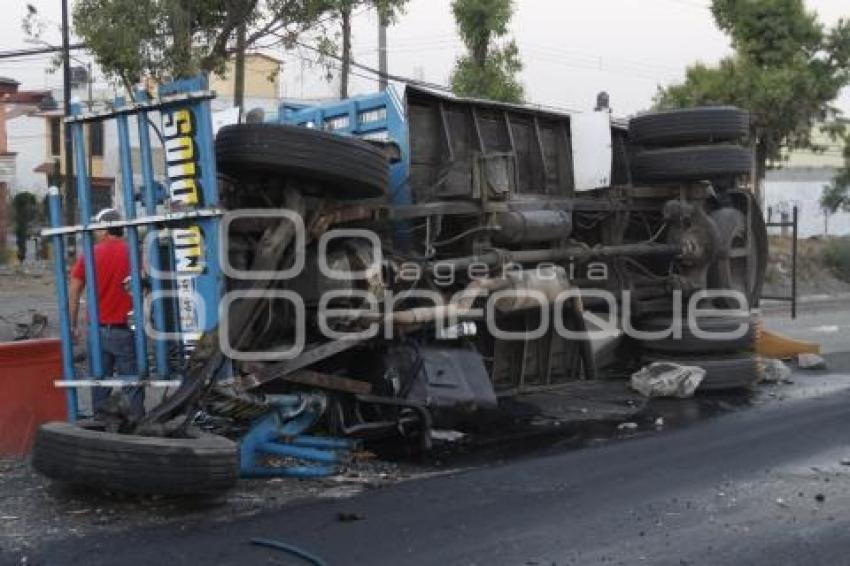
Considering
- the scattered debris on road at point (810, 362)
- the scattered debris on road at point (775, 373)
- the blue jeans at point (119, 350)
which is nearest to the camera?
the blue jeans at point (119, 350)

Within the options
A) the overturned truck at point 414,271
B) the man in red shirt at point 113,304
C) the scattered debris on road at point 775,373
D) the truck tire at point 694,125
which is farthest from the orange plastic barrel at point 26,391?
the scattered debris on road at point 775,373

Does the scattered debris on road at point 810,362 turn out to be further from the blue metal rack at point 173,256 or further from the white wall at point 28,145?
the white wall at point 28,145

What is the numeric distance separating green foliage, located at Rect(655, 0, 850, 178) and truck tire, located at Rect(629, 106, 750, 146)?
15697mm

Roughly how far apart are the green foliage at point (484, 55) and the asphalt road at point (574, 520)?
12001mm

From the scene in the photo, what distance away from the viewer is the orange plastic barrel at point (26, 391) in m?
6.66

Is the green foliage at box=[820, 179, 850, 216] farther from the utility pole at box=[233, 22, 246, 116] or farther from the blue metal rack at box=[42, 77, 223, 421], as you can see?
the blue metal rack at box=[42, 77, 223, 421]

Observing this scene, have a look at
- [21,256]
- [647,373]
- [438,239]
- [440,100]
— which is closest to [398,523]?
[438,239]

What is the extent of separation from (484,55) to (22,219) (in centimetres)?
1812

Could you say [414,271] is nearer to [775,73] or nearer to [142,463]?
[142,463]

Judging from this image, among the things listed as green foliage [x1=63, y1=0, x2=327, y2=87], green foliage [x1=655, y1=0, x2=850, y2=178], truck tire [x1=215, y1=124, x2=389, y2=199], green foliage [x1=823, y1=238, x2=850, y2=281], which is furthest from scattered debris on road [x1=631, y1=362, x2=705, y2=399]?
green foliage [x1=823, y1=238, x2=850, y2=281]

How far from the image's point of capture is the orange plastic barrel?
21.8ft

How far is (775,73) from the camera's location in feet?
78.8

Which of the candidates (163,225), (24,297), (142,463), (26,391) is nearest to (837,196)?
(24,297)

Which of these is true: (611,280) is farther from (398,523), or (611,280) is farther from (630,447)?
(398,523)
